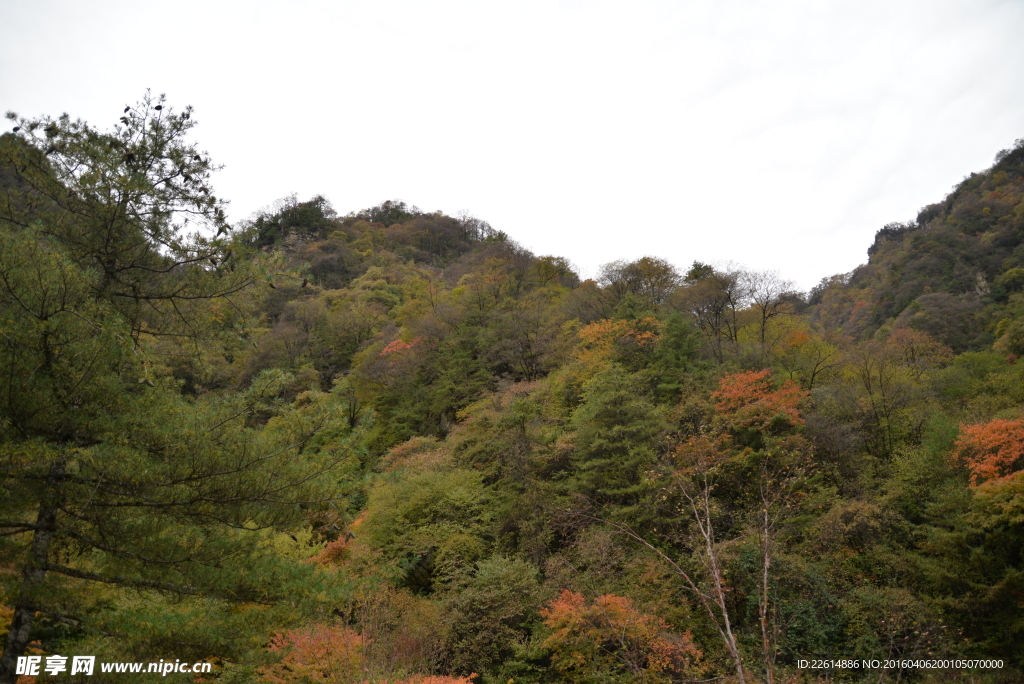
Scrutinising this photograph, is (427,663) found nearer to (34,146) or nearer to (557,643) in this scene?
(557,643)

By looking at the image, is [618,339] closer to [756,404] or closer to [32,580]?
[756,404]

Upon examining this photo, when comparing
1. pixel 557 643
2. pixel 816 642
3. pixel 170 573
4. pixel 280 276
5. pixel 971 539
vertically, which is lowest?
pixel 816 642

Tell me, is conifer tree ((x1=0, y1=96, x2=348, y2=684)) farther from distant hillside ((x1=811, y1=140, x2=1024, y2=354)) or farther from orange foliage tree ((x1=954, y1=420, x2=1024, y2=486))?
distant hillside ((x1=811, y1=140, x2=1024, y2=354))

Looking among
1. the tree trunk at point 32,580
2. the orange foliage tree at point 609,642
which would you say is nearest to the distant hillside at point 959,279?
the orange foliage tree at point 609,642

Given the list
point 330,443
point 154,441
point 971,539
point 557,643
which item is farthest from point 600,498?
point 154,441

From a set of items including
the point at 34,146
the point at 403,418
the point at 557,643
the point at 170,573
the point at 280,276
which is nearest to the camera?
the point at 170,573

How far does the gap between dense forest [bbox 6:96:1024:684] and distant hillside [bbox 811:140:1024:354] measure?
1.08 metres

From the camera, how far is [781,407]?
1462 cm

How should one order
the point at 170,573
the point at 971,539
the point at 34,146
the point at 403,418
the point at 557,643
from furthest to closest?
the point at 403,418, the point at 971,539, the point at 557,643, the point at 34,146, the point at 170,573

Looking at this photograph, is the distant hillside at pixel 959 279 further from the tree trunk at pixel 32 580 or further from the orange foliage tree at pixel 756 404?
the tree trunk at pixel 32 580

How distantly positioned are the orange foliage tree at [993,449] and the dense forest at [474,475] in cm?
7

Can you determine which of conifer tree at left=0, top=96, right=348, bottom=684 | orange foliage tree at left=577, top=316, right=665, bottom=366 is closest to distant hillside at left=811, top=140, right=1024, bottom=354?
orange foliage tree at left=577, top=316, right=665, bottom=366

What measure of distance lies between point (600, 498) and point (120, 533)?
464 inches

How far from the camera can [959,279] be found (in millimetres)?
37281
